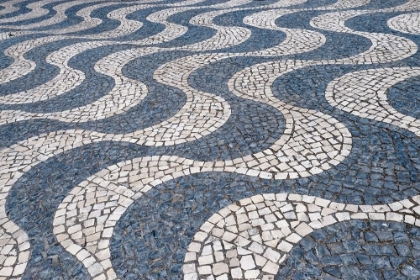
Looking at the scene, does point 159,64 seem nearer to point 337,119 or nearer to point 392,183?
point 337,119

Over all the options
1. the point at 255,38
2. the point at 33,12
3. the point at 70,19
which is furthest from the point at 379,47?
the point at 33,12

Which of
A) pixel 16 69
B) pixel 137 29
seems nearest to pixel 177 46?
pixel 137 29

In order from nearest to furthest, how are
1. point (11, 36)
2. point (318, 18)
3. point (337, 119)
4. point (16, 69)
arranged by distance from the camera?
point (337, 119), point (16, 69), point (318, 18), point (11, 36)

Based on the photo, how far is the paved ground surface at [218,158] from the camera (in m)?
3.87

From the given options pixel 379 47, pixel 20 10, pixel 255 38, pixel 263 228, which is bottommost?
pixel 20 10

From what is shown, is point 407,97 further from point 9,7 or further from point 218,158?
point 9,7

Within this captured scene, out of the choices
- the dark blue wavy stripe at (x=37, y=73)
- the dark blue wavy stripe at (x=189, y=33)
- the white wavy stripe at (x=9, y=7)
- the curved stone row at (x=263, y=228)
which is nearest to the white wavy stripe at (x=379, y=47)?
the dark blue wavy stripe at (x=189, y=33)

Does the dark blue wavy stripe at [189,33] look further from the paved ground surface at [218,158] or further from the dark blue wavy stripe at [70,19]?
the dark blue wavy stripe at [70,19]

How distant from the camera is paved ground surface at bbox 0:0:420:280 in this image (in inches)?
152

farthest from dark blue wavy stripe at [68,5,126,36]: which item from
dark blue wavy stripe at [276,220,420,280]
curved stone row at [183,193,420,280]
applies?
dark blue wavy stripe at [276,220,420,280]

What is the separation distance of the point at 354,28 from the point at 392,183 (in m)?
6.52

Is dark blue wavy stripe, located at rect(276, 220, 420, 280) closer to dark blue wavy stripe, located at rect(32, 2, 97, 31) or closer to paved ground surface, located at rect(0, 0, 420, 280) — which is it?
paved ground surface, located at rect(0, 0, 420, 280)

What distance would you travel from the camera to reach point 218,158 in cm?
528

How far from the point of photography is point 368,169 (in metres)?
4.76
